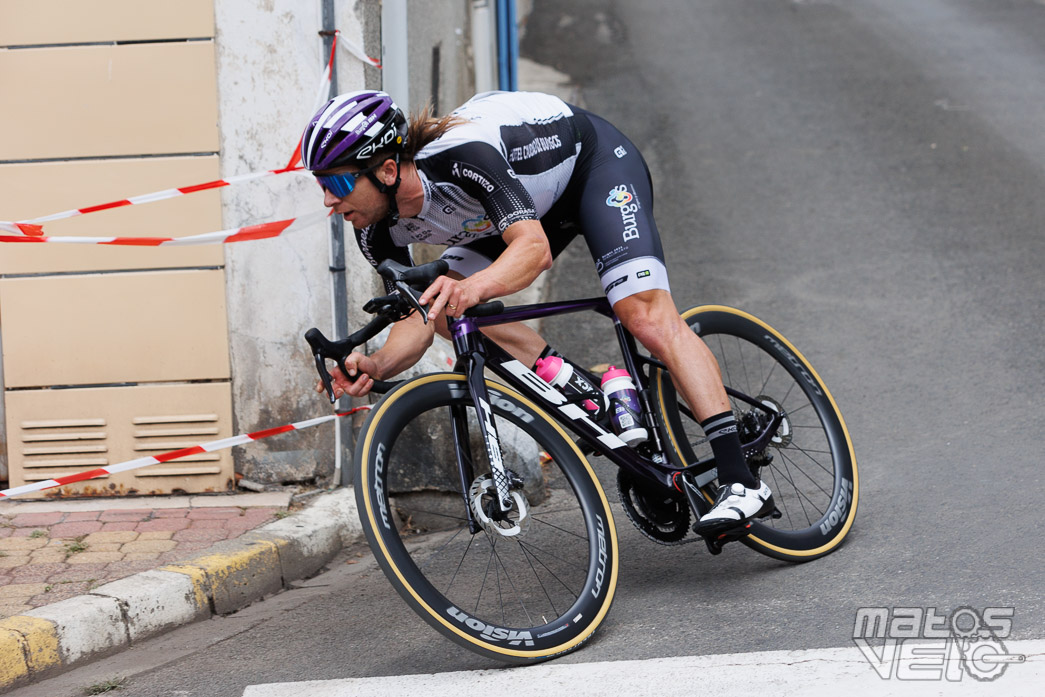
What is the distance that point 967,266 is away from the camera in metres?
7.35

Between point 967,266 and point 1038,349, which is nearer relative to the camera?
point 1038,349

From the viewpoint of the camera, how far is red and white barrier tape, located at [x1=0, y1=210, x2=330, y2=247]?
15.4ft

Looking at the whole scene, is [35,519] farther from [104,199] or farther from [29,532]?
[104,199]

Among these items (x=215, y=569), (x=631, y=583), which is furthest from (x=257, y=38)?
(x=631, y=583)

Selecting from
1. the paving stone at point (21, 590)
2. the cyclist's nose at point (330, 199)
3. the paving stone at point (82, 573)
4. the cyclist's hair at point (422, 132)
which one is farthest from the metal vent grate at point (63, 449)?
the cyclist's hair at point (422, 132)

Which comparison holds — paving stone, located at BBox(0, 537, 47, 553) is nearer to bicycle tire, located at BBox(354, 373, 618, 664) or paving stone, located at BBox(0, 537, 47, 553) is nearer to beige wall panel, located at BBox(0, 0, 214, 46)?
bicycle tire, located at BBox(354, 373, 618, 664)

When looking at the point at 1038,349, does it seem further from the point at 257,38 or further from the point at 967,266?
the point at 257,38

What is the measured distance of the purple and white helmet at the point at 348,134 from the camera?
3.33 meters

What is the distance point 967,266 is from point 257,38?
5.01 m

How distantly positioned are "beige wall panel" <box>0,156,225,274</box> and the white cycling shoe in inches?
112

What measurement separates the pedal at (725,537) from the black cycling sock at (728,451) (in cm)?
15

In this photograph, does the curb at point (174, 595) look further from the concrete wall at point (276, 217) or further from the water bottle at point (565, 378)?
the water bottle at point (565, 378)

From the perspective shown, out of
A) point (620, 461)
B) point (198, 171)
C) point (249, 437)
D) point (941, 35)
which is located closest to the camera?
point (620, 461)

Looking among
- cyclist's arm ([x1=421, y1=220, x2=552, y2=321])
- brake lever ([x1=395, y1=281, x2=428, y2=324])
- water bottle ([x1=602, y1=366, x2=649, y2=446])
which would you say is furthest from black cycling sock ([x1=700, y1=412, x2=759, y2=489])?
brake lever ([x1=395, y1=281, x2=428, y2=324])
